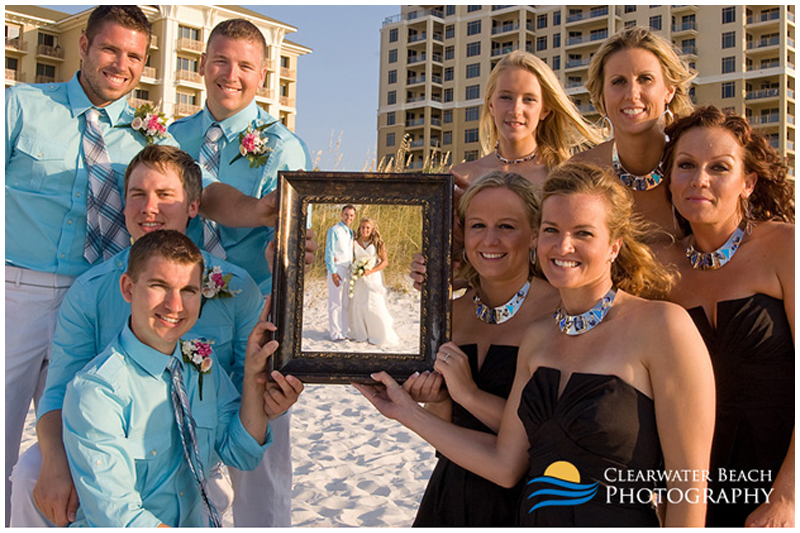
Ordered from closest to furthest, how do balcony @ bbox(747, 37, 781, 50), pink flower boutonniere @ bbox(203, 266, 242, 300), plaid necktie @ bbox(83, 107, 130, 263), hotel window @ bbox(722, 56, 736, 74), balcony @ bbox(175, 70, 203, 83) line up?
pink flower boutonniere @ bbox(203, 266, 242, 300) < plaid necktie @ bbox(83, 107, 130, 263) < balcony @ bbox(175, 70, 203, 83) < balcony @ bbox(747, 37, 781, 50) < hotel window @ bbox(722, 56, 736, 74)

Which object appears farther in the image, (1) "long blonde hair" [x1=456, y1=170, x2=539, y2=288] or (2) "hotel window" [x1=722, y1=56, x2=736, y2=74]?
(2) "hotel window" [x1=722, y1=56, x2=736, y2=74]

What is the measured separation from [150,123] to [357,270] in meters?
1.60

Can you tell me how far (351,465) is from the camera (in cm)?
727

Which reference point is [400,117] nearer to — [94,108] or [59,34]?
[59,34]

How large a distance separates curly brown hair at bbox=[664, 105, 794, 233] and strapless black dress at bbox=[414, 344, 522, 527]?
1175mm

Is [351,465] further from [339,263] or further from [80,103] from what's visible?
[80,103]

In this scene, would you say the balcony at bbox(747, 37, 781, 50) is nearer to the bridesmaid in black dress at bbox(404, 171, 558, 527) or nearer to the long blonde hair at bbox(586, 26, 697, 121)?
the long blonde hair at bbox(586, 26, 697, 121)

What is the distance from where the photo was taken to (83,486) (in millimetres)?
3164

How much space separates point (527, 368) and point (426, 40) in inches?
2927

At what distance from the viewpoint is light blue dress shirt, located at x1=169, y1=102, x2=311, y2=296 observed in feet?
15.0

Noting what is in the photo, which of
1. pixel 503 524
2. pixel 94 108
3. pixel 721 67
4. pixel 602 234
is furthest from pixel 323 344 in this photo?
pixel 721 67

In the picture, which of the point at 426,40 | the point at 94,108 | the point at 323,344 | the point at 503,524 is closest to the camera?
the point at 503,524

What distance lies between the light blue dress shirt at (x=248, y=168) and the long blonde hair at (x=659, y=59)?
190 cm

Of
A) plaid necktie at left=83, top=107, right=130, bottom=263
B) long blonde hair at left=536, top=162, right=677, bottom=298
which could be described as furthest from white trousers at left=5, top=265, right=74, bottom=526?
long blonde hair at left=536, top=162, right=677, bottom=298
